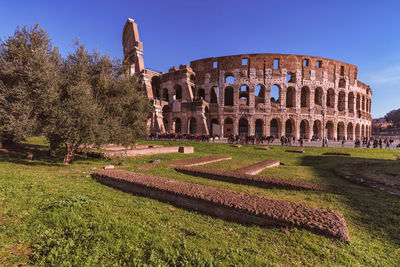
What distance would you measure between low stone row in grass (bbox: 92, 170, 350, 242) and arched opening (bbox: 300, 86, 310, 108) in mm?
33451

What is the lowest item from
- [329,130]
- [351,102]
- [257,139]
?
[257,139]

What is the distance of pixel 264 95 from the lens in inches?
1229

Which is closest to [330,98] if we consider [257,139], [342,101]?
[342,101]

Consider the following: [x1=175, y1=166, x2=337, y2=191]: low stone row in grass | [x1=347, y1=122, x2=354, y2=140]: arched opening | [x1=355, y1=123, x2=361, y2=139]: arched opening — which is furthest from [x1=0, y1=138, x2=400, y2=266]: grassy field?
[x1=355, y1=123, x2=361, y2=139]: arched opening

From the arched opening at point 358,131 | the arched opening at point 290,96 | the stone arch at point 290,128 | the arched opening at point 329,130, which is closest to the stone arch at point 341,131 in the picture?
the arched opening at point 329,130

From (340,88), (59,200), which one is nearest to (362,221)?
(59,200)

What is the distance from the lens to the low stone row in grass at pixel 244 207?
9.68 ft

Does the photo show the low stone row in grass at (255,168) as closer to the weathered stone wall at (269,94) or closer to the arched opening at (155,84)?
the weathered stone wall at (269,94)

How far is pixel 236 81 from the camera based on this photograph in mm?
31500

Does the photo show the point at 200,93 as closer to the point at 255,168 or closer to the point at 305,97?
the point at 305,97

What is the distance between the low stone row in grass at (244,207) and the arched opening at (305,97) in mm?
33451

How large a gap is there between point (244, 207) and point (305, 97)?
35526 mm

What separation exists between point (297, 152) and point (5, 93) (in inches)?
736

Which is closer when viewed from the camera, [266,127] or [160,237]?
[160,237]
